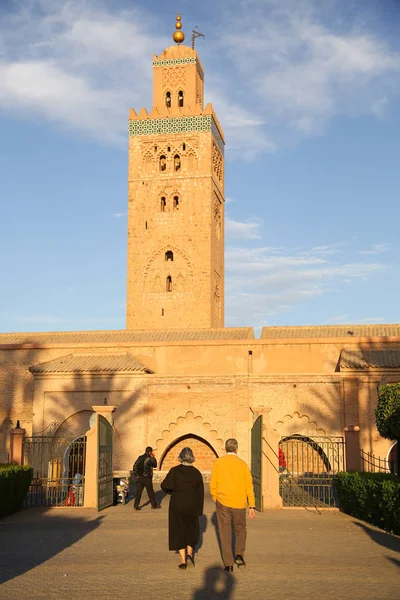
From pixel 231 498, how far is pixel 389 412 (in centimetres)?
632

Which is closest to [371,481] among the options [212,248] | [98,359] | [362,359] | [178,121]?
[362,359]

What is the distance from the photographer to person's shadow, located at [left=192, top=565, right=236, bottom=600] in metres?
7.25

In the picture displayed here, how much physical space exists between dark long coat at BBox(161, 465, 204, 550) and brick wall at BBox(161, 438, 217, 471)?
1660 centimetres

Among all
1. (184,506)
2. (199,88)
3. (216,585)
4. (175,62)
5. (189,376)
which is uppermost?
(175,62)

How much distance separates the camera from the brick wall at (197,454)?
82.5 feet

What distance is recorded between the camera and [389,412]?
14.0m

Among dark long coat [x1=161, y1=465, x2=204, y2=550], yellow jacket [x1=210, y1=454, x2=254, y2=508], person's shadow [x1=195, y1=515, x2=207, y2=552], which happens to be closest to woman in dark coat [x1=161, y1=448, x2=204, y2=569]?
dark long coat [x1=161, y1=465, x2=204, y2=550]

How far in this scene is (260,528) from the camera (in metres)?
12.4

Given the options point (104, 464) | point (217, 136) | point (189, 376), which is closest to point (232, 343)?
point (189, 376)

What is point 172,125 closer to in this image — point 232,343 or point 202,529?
point 232,343

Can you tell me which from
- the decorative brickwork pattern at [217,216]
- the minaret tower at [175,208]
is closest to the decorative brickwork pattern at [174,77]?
the minaret tower at [175,208]

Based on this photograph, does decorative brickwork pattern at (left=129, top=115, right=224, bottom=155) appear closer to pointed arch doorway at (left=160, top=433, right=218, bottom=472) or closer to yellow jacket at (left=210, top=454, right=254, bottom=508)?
pointed arch doorway at (left=160, top=433, right=218, bottom=472)

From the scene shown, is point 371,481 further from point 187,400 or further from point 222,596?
point 187,400

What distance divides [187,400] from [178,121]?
1842cm
